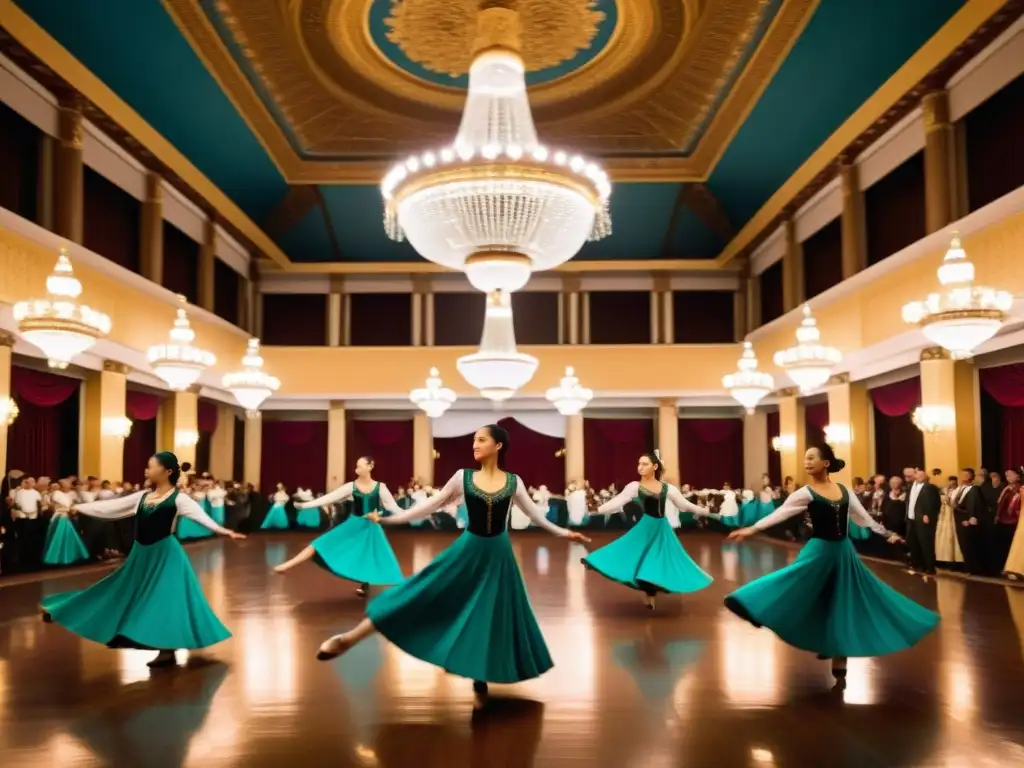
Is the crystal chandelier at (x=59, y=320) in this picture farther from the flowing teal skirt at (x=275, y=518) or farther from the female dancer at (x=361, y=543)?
the flowing teal skirt at (x=275, y=518)

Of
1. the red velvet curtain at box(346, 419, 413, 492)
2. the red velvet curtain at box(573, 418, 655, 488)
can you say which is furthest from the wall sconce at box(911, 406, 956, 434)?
the red velvet curtain at box(346, 419, 413, 492)

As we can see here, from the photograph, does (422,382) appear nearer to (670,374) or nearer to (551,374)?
(551,374)

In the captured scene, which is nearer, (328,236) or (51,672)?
(51,672)

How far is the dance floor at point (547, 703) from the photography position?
3.55 m

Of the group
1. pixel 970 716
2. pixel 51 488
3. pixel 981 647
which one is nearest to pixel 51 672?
pixel 970 716

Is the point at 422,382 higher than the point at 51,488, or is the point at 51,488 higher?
the point at 422,382

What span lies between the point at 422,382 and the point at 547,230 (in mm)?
12153

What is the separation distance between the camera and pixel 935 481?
1088cm

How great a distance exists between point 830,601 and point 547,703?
66.1 inches

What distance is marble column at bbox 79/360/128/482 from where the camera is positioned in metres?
12.6

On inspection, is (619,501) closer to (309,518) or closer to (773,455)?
(309,518)

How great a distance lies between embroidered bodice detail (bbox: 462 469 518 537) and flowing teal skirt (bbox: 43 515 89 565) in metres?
8.09

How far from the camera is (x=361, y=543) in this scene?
797cm

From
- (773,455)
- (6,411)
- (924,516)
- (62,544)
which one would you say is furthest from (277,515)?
(924,516)
